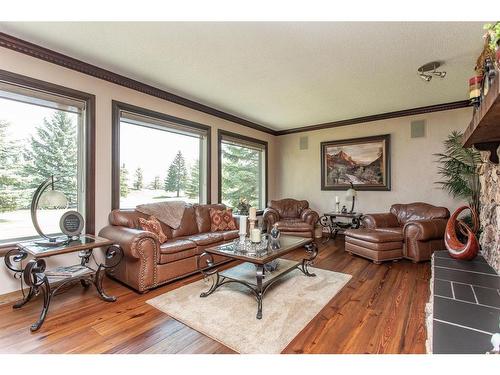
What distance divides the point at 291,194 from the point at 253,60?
4.05m

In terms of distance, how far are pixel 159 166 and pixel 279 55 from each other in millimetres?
2527

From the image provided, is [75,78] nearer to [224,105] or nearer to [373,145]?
[224,105]

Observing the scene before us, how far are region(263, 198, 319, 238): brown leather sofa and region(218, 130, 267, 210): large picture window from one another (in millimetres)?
699

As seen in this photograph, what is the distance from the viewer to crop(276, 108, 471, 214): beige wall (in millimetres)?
4527

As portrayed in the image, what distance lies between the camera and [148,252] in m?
2.70

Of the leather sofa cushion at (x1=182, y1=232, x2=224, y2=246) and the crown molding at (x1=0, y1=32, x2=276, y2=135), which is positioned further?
the leather sofa cushion at (x1=182, y1=232, x2=224, y2=246)

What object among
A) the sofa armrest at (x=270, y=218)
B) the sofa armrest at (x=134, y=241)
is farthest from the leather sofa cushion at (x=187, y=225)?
the sofa armrest at (x=270, y=218)

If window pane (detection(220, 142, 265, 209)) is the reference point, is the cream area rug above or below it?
below

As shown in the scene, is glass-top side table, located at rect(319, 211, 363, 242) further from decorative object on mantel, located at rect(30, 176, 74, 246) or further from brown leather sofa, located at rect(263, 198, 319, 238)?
decorative object on mantel, located at rect(30, 176, 74, 246)

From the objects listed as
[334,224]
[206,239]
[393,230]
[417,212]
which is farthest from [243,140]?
[417,212]

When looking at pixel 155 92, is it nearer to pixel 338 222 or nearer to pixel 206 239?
pixel 206 239

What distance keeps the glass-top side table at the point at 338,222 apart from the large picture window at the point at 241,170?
1603 millimetres

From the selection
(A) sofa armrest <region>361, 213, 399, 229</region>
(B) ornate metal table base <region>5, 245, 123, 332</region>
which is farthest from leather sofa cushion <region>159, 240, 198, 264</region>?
(A) sofa armrest <region>361, 213, 399, 229</region>

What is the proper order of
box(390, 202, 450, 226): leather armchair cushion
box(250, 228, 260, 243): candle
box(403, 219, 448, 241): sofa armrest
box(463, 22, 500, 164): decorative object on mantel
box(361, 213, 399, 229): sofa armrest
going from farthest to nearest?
box(361, 213, 399, 229): sofa armrest, box(390, 202, 450, 226): leather armchair cushion, box(403, 219, 448, 241): sofa armrest, box(250, 228, 260, 243): candle, box(463, 22, 500, 164): decorative object on mantel
